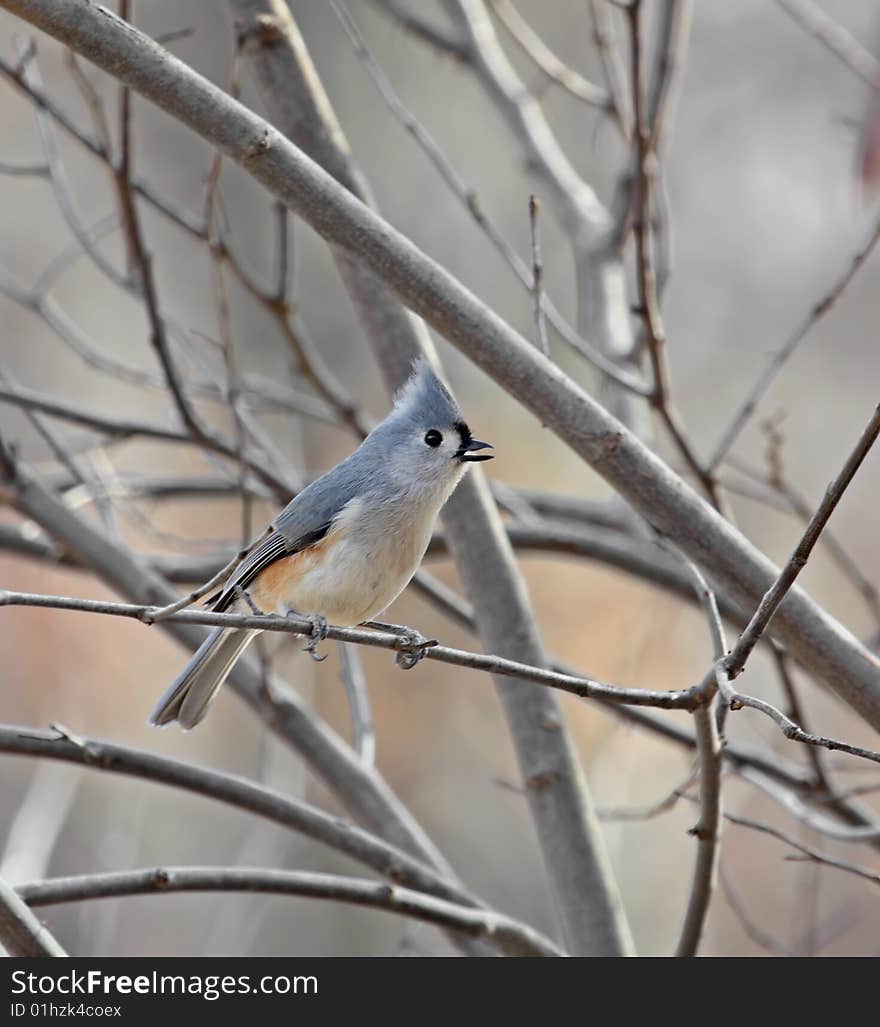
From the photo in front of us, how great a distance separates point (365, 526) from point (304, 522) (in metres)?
0.10

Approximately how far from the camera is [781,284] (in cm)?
573

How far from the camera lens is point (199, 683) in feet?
6.39

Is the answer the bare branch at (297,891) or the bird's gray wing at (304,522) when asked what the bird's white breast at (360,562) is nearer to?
the bird's gray wing at (304,522)

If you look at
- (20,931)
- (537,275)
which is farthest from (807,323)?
(20,931)

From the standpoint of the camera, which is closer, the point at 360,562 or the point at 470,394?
the point at 360,562

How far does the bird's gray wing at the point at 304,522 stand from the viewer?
1.84 m

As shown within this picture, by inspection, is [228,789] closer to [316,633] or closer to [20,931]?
[20,931]

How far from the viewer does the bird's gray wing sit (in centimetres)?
184

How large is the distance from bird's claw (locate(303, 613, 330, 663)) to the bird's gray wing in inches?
5.2

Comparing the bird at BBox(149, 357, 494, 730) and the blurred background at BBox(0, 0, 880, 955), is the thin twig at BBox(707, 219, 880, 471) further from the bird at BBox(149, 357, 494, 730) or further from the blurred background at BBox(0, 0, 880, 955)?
the blurred background at BBox(0, 0, 880, 955)

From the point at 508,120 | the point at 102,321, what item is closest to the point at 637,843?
the point at 508,120

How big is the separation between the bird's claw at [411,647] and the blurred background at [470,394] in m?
2.95

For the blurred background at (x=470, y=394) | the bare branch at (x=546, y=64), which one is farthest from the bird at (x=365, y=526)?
the blurred background at (x=470, y=394)
